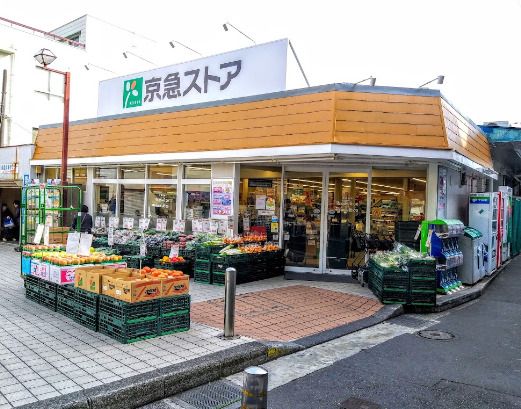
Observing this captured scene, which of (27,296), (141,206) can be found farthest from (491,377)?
(141,206)

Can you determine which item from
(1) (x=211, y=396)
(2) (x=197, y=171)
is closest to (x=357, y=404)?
(1) (x=211, y=396)

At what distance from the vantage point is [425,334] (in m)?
7.05

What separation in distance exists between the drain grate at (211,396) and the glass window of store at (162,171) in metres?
9.29

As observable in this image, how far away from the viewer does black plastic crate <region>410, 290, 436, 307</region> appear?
836 cm

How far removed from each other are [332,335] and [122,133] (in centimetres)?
1048

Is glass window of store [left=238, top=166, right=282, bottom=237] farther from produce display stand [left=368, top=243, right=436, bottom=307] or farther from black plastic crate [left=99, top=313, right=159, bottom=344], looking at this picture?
black plastic crate [left=99, top=313, right=159, bottom=344]

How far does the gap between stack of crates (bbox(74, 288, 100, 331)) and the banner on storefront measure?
741 centimetres

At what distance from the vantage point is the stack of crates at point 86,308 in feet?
20.4

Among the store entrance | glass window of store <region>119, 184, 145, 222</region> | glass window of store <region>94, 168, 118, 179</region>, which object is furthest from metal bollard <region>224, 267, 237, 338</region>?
glass window of store <region>94, 168, 118, 179</region>

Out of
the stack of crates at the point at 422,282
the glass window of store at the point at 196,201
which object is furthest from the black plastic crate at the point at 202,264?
the stack of crates at the point at 422,282

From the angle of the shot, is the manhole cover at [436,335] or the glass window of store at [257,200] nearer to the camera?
the manhole cover at [436,335]

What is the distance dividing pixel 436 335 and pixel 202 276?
213 inches

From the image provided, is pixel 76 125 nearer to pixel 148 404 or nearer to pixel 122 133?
pixel 122 133

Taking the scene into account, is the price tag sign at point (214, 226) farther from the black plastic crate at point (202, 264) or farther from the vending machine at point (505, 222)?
the vending machine at point (505, 222)
